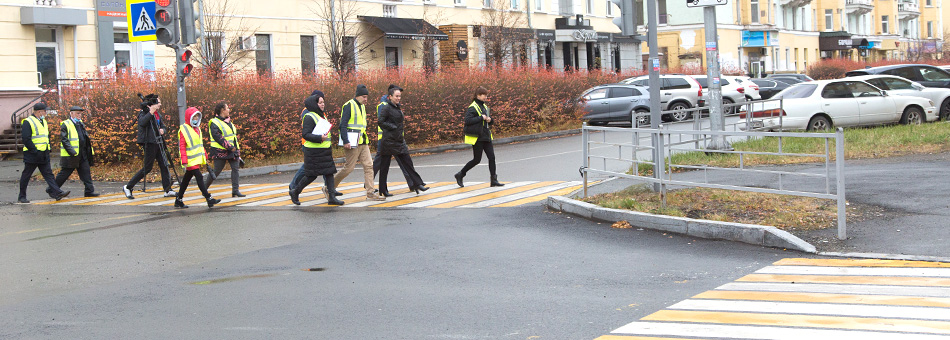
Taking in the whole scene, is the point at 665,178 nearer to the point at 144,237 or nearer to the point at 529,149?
the point at 144,237

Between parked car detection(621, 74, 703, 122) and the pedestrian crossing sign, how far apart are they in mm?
18550

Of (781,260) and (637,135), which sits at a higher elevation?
(637,135)

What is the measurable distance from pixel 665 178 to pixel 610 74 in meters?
24.7

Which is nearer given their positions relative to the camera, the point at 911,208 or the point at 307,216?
the point at 911,208

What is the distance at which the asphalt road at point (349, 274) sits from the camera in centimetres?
642

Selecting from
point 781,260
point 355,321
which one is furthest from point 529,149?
point 355,321

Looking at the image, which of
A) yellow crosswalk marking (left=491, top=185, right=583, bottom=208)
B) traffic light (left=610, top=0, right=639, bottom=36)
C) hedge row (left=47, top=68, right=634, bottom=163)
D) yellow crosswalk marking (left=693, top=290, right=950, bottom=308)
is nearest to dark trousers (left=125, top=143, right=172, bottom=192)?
hedge row (left=47, top=68, right=634, bottom=163)

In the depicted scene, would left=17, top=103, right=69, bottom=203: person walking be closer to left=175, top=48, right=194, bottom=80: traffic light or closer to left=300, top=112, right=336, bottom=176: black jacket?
left=175, top=48, right=194, bottom=80: traffic light

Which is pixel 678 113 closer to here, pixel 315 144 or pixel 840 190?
pixel 315 144

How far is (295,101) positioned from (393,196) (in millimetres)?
8004

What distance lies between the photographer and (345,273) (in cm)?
828

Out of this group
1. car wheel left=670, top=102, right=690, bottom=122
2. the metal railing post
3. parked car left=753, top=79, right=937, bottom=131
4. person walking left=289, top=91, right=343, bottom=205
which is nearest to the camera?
the metal railing post

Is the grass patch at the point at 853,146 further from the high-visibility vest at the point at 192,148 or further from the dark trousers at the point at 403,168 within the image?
the high-visibility vest at the point at 192,148

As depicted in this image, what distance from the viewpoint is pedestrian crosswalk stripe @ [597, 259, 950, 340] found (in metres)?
5.80
